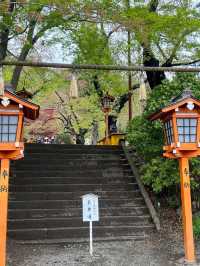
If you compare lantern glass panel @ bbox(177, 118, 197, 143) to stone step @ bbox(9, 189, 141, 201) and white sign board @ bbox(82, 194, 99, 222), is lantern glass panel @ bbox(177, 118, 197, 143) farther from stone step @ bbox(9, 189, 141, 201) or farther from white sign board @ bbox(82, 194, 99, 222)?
stone step @ bbox(9, 189, 141, 201)

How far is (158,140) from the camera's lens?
34.9 ft

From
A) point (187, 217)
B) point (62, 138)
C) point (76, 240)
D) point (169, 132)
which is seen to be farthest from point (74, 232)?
point (62, 138)

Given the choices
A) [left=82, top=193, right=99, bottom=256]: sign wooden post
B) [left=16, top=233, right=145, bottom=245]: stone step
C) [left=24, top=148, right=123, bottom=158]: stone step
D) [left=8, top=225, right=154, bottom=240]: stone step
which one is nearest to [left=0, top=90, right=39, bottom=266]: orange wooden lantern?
[left=82, top=193, right=99, bottom=256]: sign wooden post

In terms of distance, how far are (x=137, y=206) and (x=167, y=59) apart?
6544mm

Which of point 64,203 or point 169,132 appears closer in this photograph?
point 169,132

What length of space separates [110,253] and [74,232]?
157 cm

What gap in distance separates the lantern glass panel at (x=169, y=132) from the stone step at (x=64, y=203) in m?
3.26

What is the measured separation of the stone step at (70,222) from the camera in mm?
9336

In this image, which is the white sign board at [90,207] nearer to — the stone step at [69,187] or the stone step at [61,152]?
the stone step at [69,187]

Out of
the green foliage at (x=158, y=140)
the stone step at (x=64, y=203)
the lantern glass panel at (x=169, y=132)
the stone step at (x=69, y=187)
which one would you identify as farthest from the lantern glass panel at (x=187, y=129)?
the stone step at (x=69, y=187)

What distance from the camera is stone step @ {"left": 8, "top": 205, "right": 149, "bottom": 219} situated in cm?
978

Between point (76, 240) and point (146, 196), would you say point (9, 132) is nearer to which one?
point (76, 240)

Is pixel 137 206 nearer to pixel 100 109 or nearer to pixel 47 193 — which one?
pixel 47 193

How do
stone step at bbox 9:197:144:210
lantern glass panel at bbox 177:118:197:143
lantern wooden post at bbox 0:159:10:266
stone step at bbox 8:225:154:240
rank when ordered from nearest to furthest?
lantern wooden post at bbox 0:159:10:266 < lantern glass panel at bbox 177:118:197:143 < stone step at bbox 8:225:154:240 < stone step at bbox 9:197:144:210
